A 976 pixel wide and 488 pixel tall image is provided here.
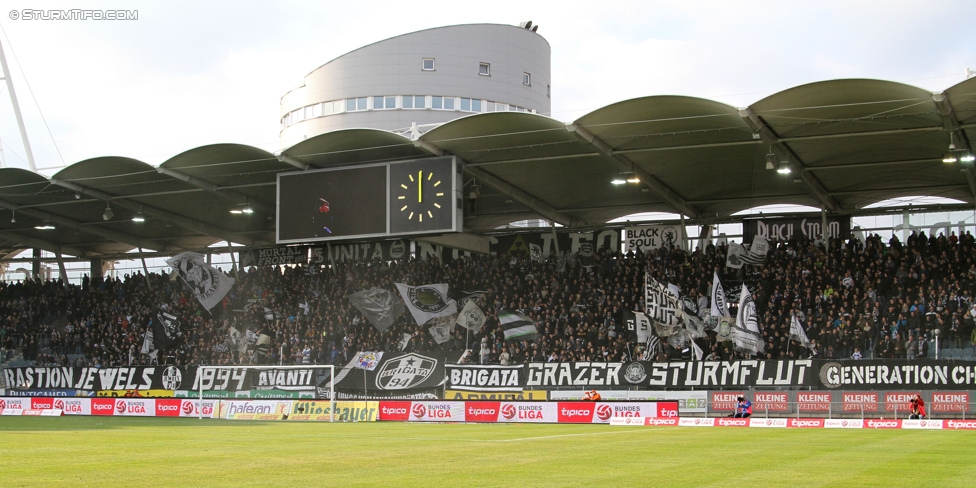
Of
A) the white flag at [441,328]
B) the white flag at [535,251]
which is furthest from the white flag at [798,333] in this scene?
the white flag at [535,251]

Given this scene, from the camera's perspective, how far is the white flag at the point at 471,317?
1599 inches

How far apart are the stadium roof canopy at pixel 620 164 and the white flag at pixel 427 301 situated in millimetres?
4740

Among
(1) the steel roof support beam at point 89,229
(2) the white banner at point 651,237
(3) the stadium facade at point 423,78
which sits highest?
(3) the stadium facade at point 423,78

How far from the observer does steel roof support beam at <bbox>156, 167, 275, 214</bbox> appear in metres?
37.3

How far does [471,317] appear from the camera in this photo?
4088 cm

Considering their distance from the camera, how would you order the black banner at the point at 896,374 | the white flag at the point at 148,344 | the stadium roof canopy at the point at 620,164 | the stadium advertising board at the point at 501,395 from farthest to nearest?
the white flag at the point at 148,344 → the stadium advertising board at the point at 501,395 → the black banner at the point at 896,374 → the stadium roof canopy at the point at 620,164

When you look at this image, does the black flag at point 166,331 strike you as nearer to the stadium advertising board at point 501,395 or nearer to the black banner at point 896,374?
the stadium advertising board at point 501,395

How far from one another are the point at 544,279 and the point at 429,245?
708 cm

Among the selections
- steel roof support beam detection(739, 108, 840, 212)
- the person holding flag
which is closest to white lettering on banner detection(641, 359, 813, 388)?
the person holding flag

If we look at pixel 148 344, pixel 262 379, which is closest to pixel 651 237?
pixel 262 379

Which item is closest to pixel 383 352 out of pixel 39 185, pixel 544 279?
pixel 544 279

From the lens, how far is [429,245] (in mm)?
47062

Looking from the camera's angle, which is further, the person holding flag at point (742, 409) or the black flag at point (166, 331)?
the black flag at point (166, 331)

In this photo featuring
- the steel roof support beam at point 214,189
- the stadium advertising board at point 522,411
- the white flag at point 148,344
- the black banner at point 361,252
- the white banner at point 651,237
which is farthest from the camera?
the black banner at point 361,252
